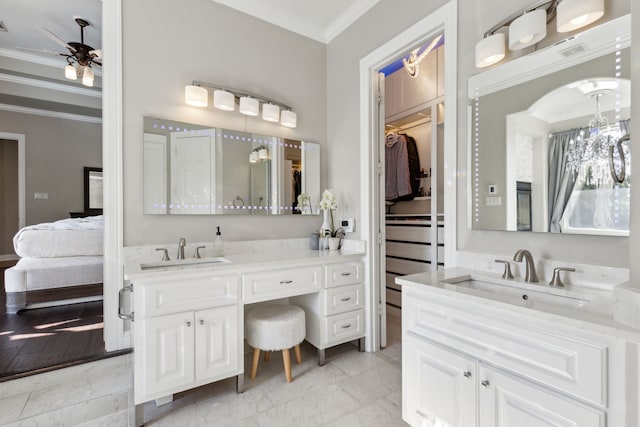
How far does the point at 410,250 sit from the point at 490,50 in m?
2.10

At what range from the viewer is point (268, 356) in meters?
2.34

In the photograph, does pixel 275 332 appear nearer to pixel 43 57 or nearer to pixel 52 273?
pixel 52 273

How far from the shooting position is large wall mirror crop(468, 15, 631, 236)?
1215 millimetres

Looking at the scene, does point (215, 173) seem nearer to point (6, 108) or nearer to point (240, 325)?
point (240, 325)

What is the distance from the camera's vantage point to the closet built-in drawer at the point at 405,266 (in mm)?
3087

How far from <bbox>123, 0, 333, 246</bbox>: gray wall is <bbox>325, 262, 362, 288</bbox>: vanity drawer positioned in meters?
0.61

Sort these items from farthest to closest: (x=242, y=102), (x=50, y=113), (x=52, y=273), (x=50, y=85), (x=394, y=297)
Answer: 1. (x=50, y=113)
2. (x=50, y=85)
3. (x=394, y=297)
4. (x=52, y=273)
5. (x=242, y=102)

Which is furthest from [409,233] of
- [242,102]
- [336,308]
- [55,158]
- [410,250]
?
[55,158]

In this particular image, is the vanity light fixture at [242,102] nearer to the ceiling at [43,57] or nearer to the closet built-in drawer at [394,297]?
the ceiling at [43,57]

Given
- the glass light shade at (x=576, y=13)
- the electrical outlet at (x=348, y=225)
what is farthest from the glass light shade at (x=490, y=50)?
the electrical outlet at (x=348, y=225)

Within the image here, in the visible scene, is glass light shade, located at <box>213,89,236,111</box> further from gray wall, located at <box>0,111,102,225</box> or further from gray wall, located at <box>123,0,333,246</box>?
gray wall, located at <box>0,111,102,225</box>

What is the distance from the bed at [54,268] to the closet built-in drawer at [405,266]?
3245mm

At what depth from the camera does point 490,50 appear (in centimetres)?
155

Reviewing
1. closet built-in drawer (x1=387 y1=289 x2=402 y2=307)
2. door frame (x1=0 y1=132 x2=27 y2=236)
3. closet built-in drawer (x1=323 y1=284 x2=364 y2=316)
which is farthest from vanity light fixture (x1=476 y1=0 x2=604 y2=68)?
door frame (x1=0 y1=132 x2=27 y2=236)
